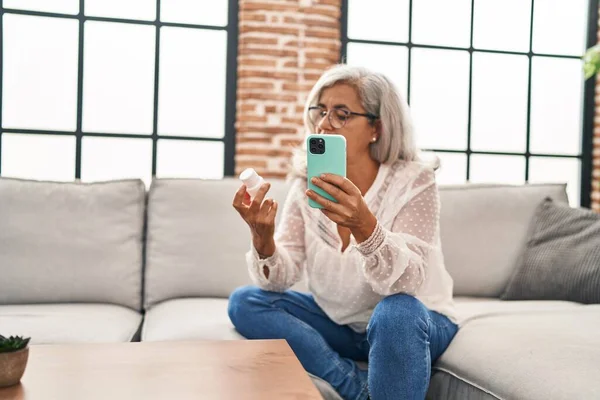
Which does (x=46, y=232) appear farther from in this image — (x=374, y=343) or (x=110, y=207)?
(x=374, y=343)

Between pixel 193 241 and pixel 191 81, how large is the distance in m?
1.25

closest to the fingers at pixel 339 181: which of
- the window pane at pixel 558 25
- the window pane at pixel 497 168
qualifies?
the window pane at pixel 497 168

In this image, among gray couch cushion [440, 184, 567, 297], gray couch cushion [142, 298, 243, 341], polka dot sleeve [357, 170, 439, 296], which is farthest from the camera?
gray couch cushion [440, 184, 567, 297]

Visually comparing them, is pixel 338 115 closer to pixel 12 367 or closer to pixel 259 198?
pixel 259 198

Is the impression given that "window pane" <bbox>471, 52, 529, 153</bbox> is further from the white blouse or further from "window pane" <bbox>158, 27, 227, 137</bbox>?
the white blouse

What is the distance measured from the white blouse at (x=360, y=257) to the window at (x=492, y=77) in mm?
1922

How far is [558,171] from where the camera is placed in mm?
3830

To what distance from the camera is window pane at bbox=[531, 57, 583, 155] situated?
3.80 meters

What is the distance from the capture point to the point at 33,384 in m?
1.02

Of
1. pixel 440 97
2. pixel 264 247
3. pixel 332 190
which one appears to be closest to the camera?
pixel 332 190

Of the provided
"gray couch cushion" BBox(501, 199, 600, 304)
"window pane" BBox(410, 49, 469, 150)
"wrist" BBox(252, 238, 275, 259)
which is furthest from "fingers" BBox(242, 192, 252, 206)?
"window pane" BBox(410, 49, 469, 150)

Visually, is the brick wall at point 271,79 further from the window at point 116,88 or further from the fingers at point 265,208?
the fingers at point 265,208

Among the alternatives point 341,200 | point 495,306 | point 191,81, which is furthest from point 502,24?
point 341,200

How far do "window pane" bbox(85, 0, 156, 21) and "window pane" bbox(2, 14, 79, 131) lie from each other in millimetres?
131
